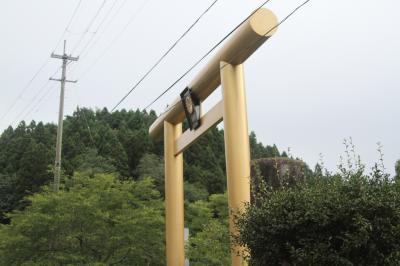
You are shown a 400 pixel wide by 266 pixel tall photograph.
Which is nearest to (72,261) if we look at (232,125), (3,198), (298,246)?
(232,125)

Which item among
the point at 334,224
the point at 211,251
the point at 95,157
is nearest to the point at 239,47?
the point at 334,224

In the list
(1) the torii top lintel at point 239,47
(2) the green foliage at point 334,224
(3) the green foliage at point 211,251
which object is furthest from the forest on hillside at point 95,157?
(2) the green foliage at point 334,224

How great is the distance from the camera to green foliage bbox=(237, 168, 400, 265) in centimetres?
474

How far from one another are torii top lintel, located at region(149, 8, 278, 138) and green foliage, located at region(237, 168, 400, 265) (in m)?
3.37

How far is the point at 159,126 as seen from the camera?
13.4 m

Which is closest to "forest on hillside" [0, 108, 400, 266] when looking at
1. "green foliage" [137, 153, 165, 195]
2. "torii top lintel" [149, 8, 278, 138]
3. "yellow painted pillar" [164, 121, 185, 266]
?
"yellow painted pillar" [164, 121, 185, 266]

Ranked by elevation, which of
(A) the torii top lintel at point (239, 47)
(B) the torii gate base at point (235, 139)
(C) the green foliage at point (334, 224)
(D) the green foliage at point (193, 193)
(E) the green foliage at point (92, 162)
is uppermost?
(E) the green foliage at point (92, 162)

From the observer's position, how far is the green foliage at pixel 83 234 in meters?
13.4

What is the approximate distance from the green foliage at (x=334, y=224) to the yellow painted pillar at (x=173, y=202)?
6.42 metres

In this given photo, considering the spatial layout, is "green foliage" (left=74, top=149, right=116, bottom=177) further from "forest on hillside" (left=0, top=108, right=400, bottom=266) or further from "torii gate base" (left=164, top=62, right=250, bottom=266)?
"torii gate base" (left=164, top=62, right=250, bottom=266)

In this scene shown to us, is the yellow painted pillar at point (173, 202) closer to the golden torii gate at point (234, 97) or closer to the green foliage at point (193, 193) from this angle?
the golden torii gate at point (234, 97)

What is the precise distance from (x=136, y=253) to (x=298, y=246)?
926 centimetres

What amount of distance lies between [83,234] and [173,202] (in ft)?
10.3

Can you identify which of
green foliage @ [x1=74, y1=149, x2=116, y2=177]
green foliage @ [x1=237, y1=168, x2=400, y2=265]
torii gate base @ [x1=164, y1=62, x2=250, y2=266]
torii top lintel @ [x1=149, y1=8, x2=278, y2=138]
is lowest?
green foliage @ [x1=237, y1=168, x2=400, y2=265]
